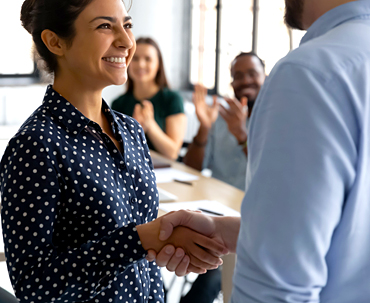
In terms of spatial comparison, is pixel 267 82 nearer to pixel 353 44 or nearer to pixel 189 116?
pixel 353 44

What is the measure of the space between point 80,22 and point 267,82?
0.65 m

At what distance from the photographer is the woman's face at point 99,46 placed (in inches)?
41.6

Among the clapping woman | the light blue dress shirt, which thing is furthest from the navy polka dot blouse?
the clapping woman

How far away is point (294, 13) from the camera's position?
26.3 inches

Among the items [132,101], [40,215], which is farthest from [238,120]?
[40,215]

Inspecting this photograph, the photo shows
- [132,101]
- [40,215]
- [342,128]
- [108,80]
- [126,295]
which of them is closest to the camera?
[342,128]

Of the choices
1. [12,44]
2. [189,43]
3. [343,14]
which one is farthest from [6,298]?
[189,43]

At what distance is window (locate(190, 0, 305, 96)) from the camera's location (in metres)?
4.96

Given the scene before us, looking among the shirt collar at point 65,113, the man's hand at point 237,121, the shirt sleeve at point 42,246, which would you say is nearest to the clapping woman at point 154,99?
the man's hand at point 237,121

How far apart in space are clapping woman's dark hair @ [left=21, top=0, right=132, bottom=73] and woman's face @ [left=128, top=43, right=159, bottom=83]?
2.22 m

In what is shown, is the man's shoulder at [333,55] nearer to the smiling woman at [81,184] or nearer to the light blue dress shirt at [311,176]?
the light blue dress shirt at [311,176]

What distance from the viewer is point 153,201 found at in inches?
45.4

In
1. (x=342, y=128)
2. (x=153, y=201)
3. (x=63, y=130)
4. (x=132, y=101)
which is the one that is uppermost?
(x=342, y=128)

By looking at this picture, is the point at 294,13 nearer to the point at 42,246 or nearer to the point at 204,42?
the point at 42,246
